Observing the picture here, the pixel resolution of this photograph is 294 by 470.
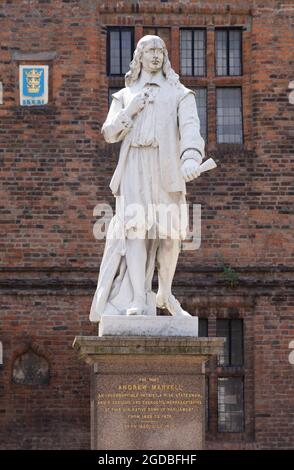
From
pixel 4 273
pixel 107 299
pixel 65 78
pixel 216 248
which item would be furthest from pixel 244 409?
pixel 107 299

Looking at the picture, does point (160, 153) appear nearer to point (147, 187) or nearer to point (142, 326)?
point (147, 187)

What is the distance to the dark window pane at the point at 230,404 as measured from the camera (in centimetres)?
Answer: 1989

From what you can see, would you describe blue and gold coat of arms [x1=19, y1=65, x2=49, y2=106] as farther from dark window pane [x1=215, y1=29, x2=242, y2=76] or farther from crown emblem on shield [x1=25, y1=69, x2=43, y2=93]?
dark window pane [x1=215, y1=29, x2=242, y2=76]


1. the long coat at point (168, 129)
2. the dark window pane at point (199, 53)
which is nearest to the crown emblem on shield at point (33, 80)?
the dark window pane at point (199, 53)

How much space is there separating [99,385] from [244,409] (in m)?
7.98

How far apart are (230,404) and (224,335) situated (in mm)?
999

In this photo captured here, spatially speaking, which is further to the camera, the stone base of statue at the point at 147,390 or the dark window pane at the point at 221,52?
the dark window pane at the point at 221,52

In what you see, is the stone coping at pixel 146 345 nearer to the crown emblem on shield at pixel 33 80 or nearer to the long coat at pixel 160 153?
the long coat at pixel 160 153

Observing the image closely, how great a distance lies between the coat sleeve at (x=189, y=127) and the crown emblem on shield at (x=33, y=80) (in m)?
7.75

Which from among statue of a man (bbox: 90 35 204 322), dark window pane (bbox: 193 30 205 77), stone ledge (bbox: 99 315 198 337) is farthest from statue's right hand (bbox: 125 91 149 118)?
dark window pane (bbox: 193 30 205 77)

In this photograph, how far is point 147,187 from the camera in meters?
12.9

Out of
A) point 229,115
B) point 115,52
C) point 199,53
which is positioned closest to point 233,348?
point 229,115

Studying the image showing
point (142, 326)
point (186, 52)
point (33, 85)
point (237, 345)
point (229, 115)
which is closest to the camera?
point (142, 326)

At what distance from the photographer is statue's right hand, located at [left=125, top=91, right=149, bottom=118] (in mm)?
12992
